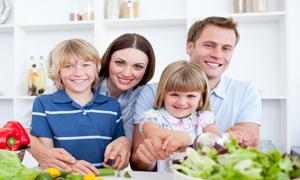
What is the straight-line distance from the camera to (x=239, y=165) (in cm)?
73

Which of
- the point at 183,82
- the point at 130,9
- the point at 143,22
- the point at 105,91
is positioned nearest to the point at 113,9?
the point at 130,9

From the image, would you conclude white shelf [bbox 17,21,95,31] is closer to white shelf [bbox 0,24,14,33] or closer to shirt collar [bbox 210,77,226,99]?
white shelf [bbox 0,24,14,33]

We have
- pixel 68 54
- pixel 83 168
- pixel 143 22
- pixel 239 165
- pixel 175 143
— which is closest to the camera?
pixel 239 165

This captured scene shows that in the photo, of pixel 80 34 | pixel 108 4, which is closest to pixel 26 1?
pixel 80 34

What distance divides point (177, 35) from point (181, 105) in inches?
69.2

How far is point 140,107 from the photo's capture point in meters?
1.72

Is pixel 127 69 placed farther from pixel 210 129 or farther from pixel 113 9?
pixel 113 9

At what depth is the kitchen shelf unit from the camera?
2915 mm

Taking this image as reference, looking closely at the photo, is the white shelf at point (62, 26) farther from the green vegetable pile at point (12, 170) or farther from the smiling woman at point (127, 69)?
the green vegetable pile at point (12, 170)

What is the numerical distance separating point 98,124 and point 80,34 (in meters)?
Result: 1.82

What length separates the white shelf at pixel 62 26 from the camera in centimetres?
307

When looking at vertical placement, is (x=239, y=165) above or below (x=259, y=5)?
below

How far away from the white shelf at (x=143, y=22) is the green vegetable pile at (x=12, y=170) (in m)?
2.10

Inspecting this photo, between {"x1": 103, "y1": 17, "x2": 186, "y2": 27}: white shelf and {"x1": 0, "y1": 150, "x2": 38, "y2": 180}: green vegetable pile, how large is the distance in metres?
2.10
